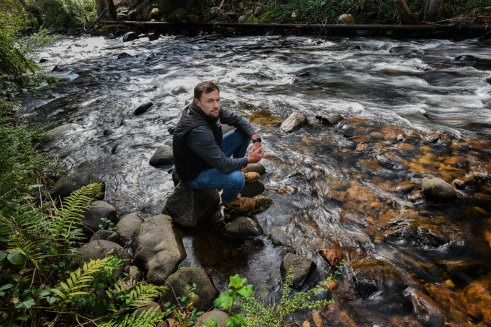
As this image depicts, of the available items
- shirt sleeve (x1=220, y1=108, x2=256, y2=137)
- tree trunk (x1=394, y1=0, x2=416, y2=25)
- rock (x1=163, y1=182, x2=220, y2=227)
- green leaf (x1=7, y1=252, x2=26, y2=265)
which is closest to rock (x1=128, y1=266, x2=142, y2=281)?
rock (x1=163, y1=182, x2=220, y2=227)

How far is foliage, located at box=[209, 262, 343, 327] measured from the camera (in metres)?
1.37

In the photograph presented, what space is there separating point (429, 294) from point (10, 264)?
4432mm

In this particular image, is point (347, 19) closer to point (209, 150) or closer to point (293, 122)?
point (293, 122)

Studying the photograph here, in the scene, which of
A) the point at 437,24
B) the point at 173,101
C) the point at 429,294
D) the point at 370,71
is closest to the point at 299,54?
the point at 370,71

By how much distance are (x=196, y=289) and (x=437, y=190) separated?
398 cm

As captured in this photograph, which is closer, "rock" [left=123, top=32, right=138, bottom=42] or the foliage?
the foliage

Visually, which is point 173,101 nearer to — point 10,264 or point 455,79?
point 10,264

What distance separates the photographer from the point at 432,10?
12.4 meters

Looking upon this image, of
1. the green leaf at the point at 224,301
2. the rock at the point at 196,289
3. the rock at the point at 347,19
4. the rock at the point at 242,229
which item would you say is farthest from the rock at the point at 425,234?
the rock at the point at 347,19

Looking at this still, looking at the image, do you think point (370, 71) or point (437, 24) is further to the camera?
point (437, 24)

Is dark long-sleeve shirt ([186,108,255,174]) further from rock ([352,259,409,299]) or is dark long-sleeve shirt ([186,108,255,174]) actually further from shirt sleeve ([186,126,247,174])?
rock ([352,259,409,299])

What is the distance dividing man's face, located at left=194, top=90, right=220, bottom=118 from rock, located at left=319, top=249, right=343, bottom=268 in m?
2.43

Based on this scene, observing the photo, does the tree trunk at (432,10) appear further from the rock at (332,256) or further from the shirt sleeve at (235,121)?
the rock at (332,256)

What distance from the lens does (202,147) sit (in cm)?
362
